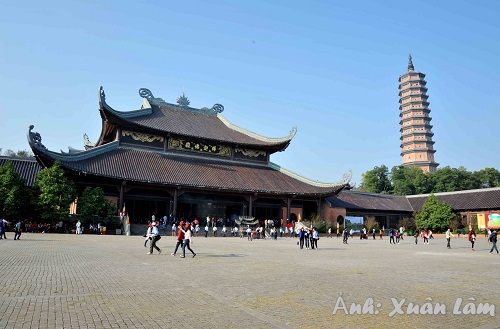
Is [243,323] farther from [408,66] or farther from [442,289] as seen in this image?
[408,66]

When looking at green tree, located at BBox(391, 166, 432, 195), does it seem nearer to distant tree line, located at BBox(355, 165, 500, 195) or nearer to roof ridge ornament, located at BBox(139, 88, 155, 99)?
distant tree line, located at BBox(355, 165, 500, 195)

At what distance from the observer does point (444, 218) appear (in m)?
47.4

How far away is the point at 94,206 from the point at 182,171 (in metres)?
9.93

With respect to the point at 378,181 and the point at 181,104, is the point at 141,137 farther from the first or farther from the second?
the point at 378,181

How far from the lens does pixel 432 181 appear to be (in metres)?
80.9

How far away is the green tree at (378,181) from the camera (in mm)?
82350

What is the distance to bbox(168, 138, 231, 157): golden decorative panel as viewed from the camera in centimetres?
4100

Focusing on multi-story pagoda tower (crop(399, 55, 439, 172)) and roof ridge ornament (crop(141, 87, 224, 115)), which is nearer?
roof ridge ornament (crop(141, 87, 224, 115))

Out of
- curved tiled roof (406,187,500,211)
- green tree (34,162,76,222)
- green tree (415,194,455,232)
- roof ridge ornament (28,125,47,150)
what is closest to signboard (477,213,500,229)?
curved tiled roof (406,187,500,211)

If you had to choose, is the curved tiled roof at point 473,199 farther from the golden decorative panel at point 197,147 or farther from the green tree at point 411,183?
the golden decorative panel at point 197,147

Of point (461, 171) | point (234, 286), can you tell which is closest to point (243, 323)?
point (234, 286)

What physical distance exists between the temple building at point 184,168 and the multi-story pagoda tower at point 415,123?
6318cm

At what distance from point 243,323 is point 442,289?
5696 mm

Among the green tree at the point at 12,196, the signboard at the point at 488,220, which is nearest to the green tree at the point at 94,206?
the green tree at the point at 12,196
